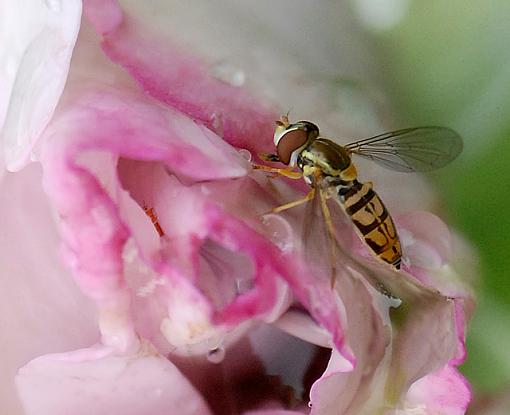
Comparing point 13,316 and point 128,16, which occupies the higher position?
point 128,16

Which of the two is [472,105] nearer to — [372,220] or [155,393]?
[372,220]

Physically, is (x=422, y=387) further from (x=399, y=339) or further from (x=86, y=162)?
(x=86, y=162)

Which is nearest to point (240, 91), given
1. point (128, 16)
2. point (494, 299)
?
point (128, 16)

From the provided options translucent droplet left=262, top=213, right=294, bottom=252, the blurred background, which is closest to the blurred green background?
the blurred background

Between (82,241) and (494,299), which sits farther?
(494,299)
